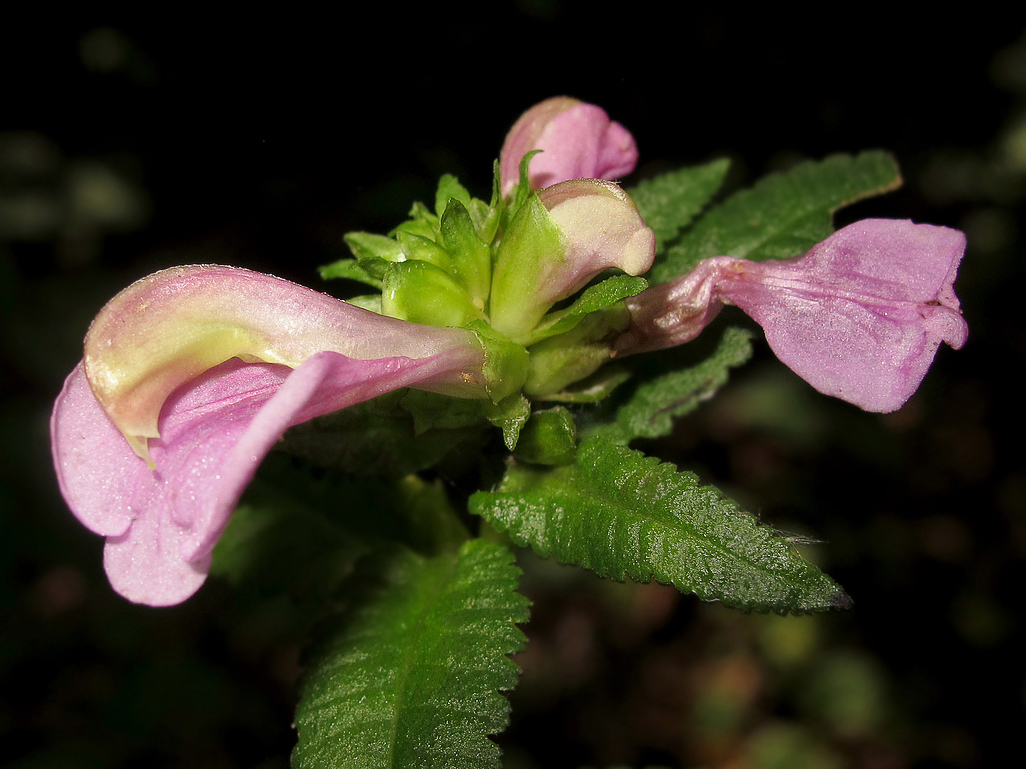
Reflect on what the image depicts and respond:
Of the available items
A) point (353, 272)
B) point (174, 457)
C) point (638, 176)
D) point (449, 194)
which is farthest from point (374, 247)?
point (638, 176)

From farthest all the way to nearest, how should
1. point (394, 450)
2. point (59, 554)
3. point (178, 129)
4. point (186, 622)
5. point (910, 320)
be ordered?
point (178, 129), point (186, 622), point (59, 554), point (394, 450), point (910, 320)

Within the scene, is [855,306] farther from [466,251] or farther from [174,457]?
[174,457]

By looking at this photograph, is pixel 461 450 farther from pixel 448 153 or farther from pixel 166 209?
pixel 166 209

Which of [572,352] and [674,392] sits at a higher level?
[572,352]

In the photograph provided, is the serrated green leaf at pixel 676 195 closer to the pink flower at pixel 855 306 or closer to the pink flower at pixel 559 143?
the pink flower at pixel 559 143

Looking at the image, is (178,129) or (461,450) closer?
(461,450)

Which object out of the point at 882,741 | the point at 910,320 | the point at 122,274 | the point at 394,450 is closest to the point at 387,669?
the point at 394,450

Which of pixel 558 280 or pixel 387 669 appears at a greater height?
pixel 558 280

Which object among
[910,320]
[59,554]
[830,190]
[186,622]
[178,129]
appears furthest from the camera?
[178,129]
